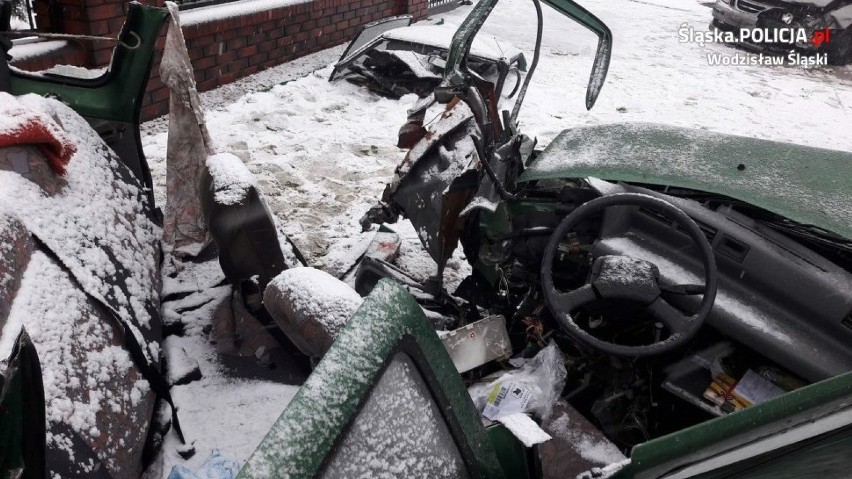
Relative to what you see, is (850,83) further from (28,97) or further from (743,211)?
(28,97)

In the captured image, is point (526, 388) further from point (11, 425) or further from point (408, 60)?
point (408, 60)

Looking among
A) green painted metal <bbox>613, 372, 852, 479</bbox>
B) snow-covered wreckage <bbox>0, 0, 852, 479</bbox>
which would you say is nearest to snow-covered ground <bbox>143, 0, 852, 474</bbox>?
snow-covered wreckage <bbox>0, 0, 852, 479</bbox>

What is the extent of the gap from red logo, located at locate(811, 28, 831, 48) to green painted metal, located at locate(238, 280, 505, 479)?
10.3 metres

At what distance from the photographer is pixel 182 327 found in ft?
8.73

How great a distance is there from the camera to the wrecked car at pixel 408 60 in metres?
5.93

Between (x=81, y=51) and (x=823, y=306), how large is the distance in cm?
493

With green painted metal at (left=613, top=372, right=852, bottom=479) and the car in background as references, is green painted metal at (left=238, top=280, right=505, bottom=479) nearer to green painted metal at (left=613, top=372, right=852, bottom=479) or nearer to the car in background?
green painted metal at (left=613, top=372, right=852, bottom=479)

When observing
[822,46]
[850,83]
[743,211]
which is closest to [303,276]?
[743,211]

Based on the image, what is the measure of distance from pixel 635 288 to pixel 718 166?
0.79 m

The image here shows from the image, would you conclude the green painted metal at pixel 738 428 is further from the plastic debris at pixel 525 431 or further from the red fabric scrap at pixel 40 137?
the red fabric scrap at pixel 40 137

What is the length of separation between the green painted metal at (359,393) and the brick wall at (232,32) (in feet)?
13.3

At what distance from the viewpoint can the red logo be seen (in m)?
9.05

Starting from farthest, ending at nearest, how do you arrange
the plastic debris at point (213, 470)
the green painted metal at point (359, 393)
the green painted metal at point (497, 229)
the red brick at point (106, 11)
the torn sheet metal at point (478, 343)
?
the red brick at point (106, 11) < the green painted metal at point (497, 229) < the torn sheet metal at point (478, 343) < the plastic debris at point (213, 470) < the green painted metal at point (359, 393)

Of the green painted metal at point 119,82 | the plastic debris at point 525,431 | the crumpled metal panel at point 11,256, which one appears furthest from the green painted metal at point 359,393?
the green painted metal at point 119,82
